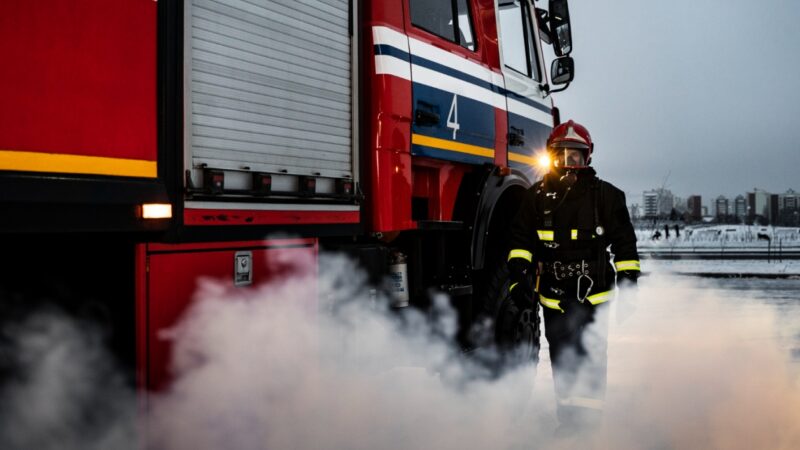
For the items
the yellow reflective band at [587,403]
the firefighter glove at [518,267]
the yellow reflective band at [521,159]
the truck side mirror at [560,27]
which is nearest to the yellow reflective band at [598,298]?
the firefighter glove at [518,267]

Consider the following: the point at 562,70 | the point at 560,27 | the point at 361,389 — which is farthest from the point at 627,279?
the point at 560,27

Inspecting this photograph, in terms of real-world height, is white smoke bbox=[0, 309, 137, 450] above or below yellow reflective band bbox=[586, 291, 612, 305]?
below

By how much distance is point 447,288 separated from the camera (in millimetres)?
4715

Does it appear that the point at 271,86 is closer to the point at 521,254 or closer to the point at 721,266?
the point at 521,254

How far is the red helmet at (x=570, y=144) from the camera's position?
14.1 feet

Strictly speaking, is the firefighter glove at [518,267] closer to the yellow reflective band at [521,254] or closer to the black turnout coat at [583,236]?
the yellow reflective band at [521,254]

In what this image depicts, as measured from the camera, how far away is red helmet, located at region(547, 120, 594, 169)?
14.1 feet

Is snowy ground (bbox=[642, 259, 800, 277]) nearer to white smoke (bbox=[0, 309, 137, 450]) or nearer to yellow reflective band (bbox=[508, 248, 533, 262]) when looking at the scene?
yellow reflective band (bbox=[508, 248, 533, 262])

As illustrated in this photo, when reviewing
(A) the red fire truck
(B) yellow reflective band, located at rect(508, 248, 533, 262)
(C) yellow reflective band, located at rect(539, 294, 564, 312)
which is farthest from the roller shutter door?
(C) yellow reflective band, located at rect(539, 294, 564, 312)

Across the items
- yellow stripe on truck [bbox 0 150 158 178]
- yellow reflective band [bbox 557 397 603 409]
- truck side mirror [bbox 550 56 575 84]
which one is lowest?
yellow reflective band [bbox 557 397 603 409]

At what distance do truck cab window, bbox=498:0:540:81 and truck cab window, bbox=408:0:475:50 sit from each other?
44 centimetres

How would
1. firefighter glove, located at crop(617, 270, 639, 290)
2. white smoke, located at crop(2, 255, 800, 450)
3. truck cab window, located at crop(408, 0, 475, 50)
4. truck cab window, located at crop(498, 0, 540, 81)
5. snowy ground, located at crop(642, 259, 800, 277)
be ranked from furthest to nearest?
snowy ground, located at crop(642, 259, 800, 277), truck cab window, located at crop(498, 0, 540, 81), truck cab window, located at crop(408, 0, 475, 50), firefighter glove, located at crop(617, 270, 639, 290), white smoke, located at crop(2, 255, 800, 450)

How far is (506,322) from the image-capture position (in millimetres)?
5238

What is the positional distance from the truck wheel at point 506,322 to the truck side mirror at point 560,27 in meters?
1.85
